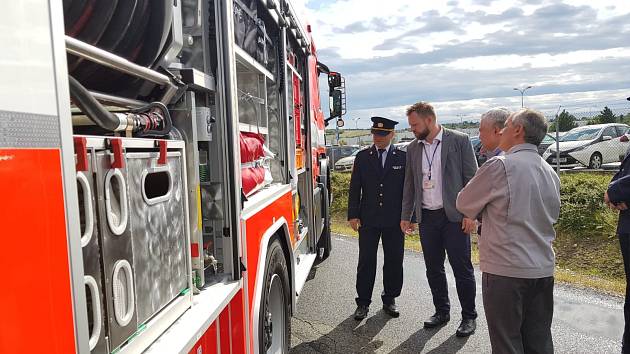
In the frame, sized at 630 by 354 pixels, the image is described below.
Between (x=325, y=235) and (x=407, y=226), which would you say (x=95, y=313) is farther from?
(x=325, y=235)

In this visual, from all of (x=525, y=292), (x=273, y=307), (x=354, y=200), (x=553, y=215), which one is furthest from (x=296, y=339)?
(x=553, y=215)

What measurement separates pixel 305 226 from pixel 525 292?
108 inches

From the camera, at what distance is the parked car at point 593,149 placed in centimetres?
1631

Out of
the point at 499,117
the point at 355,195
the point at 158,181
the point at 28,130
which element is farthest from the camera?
the point at 355,195

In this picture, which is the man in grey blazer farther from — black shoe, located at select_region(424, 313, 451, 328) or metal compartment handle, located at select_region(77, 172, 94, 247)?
metal compartment handle, located at select_region(77, 172, 94, 247)

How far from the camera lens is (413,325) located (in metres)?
4.59

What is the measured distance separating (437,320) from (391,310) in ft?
1.55

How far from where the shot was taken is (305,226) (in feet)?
17.2

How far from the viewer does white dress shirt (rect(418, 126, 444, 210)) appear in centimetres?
434

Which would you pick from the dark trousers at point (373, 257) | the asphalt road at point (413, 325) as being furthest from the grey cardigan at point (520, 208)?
the dark trousers at point (373, 257)

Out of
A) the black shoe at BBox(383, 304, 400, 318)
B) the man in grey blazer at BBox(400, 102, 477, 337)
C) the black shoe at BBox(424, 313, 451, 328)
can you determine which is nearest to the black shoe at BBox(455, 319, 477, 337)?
the man in grey blazer at BBox(400, 102, 477, 337)

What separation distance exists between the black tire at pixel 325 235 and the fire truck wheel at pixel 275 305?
9.73 ft

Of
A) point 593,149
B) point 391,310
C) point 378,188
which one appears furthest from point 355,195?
point 593,149

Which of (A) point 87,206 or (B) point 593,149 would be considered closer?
(A) point 87,206
